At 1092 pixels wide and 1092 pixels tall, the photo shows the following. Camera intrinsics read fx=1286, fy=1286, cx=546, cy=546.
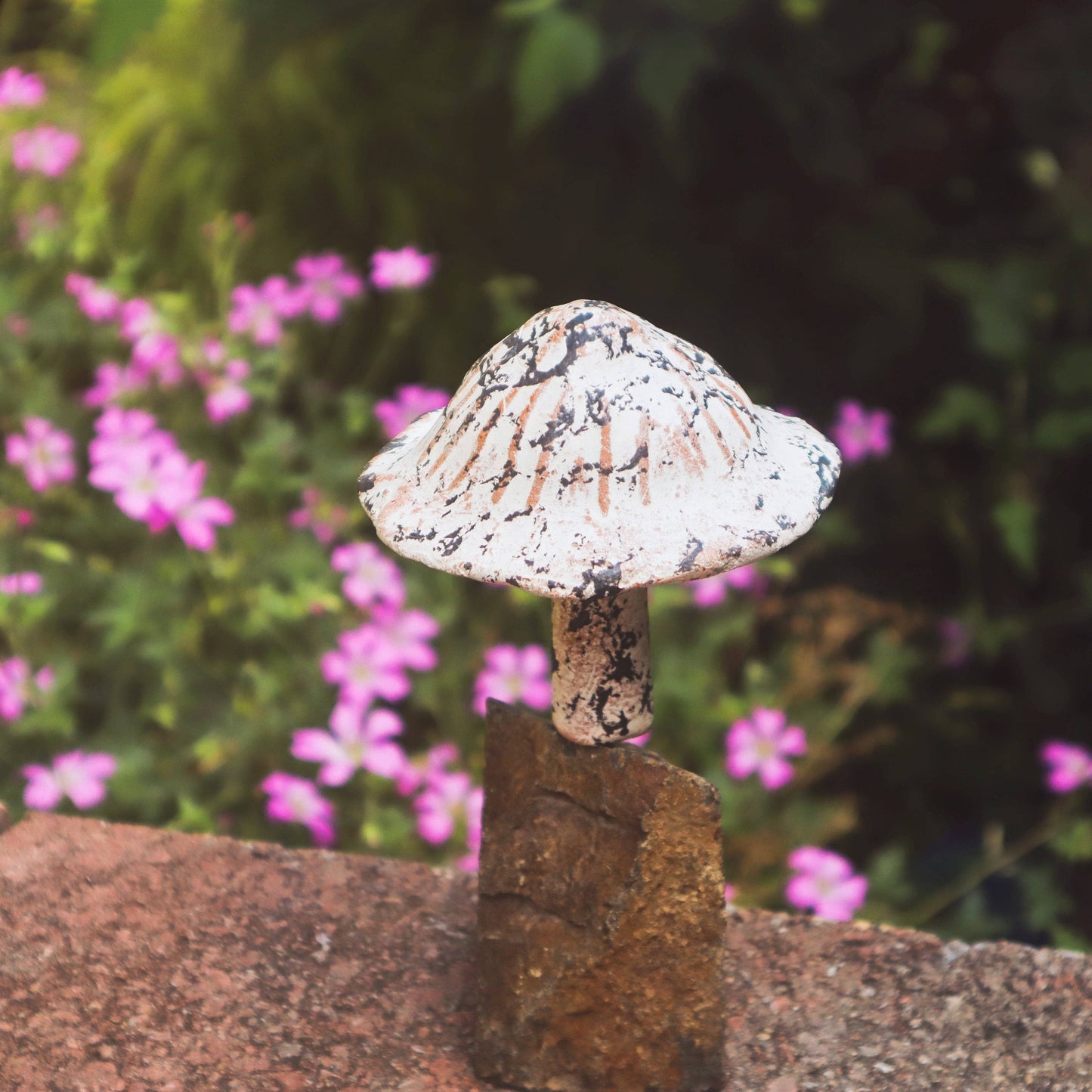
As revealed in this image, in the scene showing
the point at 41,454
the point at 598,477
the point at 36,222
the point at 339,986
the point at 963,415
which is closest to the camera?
the point at 598,477

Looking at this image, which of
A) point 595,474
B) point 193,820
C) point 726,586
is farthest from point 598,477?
point 726,586

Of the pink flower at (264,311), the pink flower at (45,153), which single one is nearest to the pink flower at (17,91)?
the pink flower at (45,153)

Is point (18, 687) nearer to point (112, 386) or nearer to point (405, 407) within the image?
point (112, 386)

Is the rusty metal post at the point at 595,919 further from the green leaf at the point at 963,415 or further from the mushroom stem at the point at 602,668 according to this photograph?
the green leaf at the point at 963,415

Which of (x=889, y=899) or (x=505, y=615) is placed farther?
(x=505, y=615)

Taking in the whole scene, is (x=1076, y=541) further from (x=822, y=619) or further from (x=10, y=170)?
(x=10, y=170)

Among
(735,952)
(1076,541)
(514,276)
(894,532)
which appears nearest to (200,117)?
(514,276)

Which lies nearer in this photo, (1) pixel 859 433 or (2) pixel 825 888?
(2) pixel 825 888
